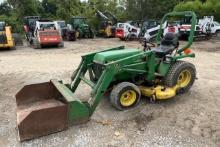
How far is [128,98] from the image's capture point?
481 cm

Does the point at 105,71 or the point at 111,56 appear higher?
the point at 111,56

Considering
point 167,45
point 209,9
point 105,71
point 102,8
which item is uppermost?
point 102,8

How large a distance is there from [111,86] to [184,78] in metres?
1.59

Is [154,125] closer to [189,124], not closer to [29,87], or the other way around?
[189,124]

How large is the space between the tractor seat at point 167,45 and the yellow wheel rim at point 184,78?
556mm

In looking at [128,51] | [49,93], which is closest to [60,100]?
[49,93]

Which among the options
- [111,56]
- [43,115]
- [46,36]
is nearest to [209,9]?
[46,36]

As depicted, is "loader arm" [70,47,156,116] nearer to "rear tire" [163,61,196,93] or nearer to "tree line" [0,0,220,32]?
"rear tire" [163,61,196,93]

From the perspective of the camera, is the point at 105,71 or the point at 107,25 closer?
the point at 105,71

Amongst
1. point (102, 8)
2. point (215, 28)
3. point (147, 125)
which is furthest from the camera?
point (102, 8)

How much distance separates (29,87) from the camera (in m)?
4.66

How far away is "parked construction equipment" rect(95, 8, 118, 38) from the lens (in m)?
21.6

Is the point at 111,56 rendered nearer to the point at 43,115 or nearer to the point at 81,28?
the point at 43,115

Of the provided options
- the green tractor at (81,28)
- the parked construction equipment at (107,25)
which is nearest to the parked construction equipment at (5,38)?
the green tractor at (81,28)
